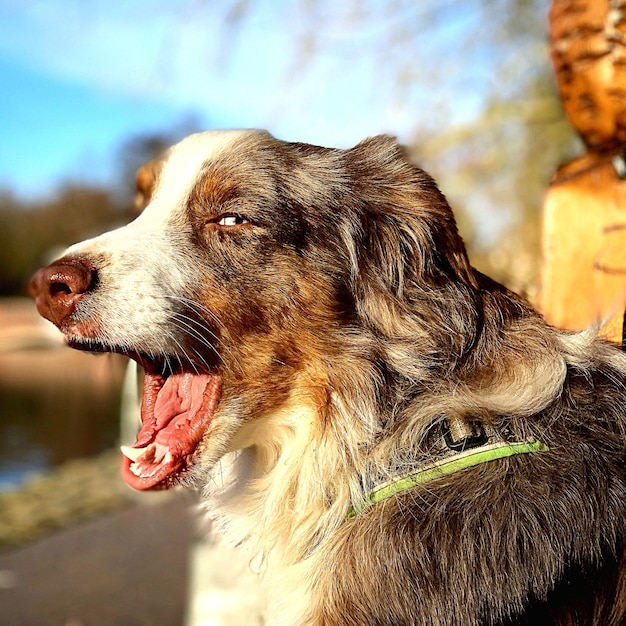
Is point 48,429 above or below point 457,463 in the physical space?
below

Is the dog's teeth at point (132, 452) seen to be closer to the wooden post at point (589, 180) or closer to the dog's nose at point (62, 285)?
the dog's nose at point (62, 285)

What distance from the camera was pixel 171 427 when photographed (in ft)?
7.56

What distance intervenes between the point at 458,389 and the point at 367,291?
1.27ft

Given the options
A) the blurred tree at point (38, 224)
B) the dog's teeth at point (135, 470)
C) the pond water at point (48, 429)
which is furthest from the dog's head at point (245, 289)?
the blurred tree at point (38, 224)

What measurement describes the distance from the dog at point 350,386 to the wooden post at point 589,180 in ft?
2.95

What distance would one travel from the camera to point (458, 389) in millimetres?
2246

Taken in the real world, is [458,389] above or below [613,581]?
above

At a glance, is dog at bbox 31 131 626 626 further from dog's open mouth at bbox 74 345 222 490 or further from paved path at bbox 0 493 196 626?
paved path at bbox 0 493 196 626

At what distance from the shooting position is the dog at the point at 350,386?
2.04 meters

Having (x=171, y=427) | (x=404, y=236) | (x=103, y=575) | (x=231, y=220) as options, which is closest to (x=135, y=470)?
(x=171, y=427)

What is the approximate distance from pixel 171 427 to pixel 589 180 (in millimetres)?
1936

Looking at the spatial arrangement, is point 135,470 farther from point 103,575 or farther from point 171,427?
point 103,575

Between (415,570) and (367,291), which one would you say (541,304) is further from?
(415,570)

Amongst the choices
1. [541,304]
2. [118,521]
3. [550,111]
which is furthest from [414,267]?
[118,521]
